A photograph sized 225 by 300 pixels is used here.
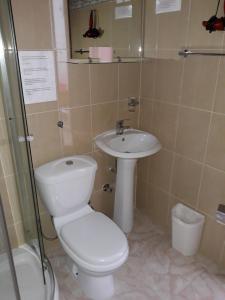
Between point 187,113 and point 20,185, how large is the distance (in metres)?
1.26

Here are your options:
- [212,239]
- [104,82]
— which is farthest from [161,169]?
[104,82]

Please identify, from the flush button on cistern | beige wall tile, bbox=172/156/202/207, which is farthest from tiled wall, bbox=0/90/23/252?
beige wall tile, bbox=172/156/202/207

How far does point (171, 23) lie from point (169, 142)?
0.86 meters

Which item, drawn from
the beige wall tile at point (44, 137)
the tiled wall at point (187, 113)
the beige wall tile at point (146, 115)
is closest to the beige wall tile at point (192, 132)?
the tiled wall at point (187, 113)

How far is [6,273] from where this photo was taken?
43.2 inches

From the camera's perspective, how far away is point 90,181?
1.77 metres

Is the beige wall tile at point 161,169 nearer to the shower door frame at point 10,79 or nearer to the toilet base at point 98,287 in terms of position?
the toilet base at point 98,287

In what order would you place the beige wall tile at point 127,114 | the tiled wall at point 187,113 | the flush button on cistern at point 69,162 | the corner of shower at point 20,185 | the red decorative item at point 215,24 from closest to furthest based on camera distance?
1. the corner of shower at point 20,185
2. the red decorative item at point 215,24
3. the tiled wall at point 187,113
4. the flush button on cistern at point 69,162
5. the beige wall tile at point 127,114

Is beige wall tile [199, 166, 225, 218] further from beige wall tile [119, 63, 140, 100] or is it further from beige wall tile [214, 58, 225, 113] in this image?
beige wall tile [119, 63, 140, 100]

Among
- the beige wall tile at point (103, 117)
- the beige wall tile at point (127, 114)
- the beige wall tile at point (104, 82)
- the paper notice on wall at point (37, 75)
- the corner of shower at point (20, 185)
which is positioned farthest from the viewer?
the beige wall tile at point (127, 114)

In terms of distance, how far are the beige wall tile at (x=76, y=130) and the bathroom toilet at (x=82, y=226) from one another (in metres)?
0.12

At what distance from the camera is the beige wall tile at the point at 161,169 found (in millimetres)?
2072

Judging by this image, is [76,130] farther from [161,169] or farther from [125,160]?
[161,169]

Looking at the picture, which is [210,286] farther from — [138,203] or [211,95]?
[211,95]
